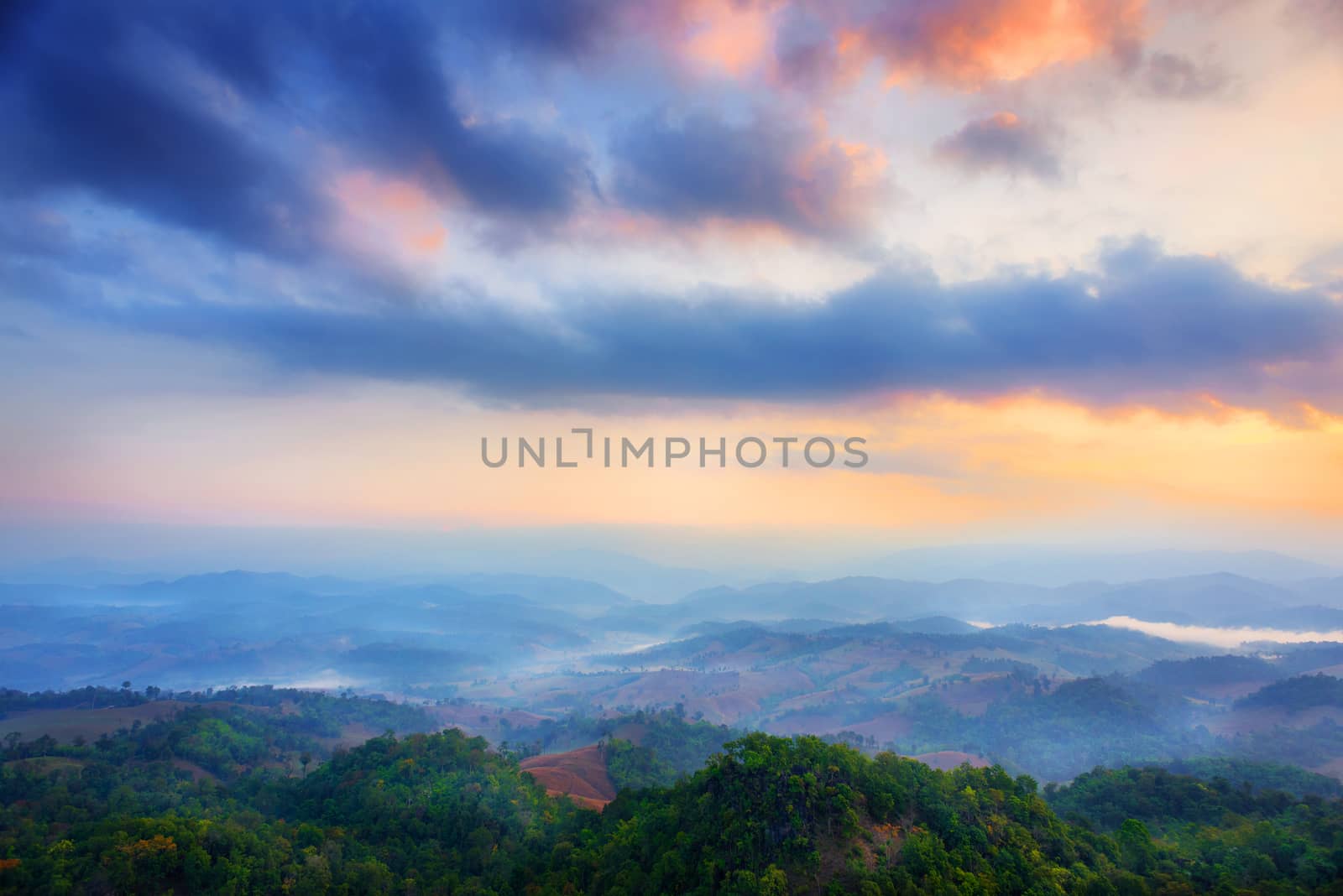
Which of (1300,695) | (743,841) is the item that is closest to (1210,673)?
(1300,695)

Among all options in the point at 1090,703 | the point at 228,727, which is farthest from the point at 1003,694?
the point at 228,727

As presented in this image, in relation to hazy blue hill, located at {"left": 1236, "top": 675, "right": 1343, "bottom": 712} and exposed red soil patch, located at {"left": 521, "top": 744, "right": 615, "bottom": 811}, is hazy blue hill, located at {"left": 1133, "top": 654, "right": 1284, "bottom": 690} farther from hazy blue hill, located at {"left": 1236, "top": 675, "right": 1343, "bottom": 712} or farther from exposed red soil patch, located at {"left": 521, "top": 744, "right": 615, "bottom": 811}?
exposed red soil patch, located at {"left": 521, "top": 744, "right": 615, "bottom": 811}

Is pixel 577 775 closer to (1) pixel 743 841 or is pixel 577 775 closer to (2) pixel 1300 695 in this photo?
(1) pixel 743 841

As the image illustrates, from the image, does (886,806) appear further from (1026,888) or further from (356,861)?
(356,861)

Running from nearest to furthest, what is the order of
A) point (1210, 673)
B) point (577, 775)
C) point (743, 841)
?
point (743, 841) < point (577, 775) < point (1210, 673)

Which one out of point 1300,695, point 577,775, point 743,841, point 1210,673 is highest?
point 743,841
